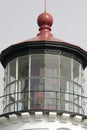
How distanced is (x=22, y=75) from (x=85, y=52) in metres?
1.88

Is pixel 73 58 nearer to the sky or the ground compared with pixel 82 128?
nearer to the sky

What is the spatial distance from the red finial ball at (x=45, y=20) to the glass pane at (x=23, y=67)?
4.44 feet

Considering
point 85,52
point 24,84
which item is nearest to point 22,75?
point 24,84

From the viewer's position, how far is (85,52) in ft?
86.3

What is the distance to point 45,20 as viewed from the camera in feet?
88.0

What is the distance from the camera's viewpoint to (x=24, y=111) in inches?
987

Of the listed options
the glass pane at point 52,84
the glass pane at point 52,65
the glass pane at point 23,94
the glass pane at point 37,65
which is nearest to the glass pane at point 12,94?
the glass pane at point 23,94

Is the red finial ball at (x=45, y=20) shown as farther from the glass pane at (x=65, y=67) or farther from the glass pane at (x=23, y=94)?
the glass pane at (x=23, y=94)

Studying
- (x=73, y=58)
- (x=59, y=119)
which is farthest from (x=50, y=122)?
(x=73, y=58)

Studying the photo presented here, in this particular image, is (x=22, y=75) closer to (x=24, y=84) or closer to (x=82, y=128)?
(x=24, y=84)

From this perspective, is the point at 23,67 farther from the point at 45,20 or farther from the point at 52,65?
the point at 45,20

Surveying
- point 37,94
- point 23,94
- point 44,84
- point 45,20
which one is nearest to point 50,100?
point 37,94

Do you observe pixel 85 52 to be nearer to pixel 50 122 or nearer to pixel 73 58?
pixel 73 58

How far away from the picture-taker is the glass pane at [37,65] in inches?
1021
